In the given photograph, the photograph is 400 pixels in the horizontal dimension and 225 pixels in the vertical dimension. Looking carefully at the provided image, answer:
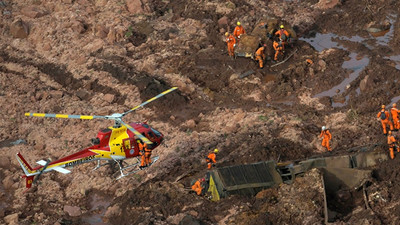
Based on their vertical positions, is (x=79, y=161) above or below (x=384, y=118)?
below

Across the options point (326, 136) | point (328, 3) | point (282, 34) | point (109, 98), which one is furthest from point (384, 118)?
point (328, 3)

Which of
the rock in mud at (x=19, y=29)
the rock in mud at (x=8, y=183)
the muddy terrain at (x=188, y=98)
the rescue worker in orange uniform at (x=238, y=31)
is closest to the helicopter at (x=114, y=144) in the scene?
the muddy terrain at (x=188, y=98)

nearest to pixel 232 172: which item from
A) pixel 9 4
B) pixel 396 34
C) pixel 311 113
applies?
pixel 311 113

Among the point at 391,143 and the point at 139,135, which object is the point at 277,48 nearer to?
the point at 391,143

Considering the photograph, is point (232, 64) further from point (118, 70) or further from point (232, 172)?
point (232, 172)

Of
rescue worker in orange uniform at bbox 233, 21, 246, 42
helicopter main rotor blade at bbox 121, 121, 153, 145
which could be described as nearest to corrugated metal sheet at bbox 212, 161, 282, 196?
helicopter main rotor blade at bbox 121, 121, 153, 145

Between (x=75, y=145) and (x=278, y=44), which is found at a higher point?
(x=278, y=44)

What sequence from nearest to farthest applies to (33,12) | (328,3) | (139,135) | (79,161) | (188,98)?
(139,135) → (79,161) → (188,98) → (328,3) → (33,12)
